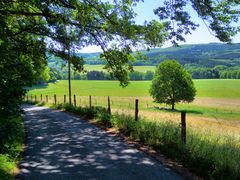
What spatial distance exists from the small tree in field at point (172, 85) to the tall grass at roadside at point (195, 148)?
51942mm

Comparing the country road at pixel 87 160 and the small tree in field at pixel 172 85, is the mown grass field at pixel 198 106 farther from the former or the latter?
the country road at pixel 87 160

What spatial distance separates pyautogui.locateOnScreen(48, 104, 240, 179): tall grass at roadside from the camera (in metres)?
8.30

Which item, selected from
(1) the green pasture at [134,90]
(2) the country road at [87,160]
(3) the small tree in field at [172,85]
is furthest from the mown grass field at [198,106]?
(2) the country road at [87,160]

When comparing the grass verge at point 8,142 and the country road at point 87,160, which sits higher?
the grass verge at point 8,142

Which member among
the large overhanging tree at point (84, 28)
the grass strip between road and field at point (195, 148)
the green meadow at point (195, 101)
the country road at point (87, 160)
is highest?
the large overhanging tree at point (84, 28)

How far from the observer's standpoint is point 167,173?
840 cm

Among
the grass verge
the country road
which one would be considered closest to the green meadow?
the country road

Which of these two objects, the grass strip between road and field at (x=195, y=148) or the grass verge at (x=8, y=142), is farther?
the grass strip between road and field at (x=195, y=148)

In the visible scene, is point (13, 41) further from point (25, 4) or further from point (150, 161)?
point (150, 161)

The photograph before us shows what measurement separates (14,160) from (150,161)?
151 inches

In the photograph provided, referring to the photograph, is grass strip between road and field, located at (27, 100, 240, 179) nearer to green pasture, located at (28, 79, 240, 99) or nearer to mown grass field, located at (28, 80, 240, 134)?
mown grass field, located at (28, 80, 240, 134)

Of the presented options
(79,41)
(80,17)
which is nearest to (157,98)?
(79,41)

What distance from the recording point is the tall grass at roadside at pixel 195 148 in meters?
8.30

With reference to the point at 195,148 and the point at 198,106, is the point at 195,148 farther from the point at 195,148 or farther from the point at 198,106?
the point at 198,106
